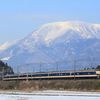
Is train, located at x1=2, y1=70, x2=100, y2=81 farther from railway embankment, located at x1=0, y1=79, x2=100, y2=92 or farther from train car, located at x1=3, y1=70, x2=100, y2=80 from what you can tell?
railway embankment, located at x1=0, y1=79, x2=100, y2=92

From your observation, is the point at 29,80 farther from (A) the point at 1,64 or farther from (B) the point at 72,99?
(A) the point at 1,64

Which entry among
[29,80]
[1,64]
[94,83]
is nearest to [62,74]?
[29,80]

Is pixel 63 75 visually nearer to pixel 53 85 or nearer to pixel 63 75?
pixel 63 75

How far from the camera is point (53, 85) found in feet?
253

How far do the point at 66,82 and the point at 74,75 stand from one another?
608cm

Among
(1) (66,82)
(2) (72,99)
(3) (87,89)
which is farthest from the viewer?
(1) (66,82)

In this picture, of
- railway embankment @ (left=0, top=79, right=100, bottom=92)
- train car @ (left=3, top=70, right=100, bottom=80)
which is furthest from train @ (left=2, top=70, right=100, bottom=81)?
railway embankment @ (left=0, top=79, right=100, bottom=92)

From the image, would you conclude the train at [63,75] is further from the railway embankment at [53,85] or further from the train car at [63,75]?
the railway embankment at [53,85]

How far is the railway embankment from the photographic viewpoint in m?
71.1

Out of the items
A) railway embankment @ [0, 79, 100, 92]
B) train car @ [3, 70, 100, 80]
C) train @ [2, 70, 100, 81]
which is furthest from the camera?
train car @ [3, 70, 100, 80]

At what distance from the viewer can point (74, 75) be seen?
81.6 metres

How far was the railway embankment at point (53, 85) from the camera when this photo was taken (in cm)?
7106

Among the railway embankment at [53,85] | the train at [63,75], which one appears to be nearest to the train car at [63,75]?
the train at [63,75]

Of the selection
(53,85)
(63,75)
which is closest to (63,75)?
(63,75)
